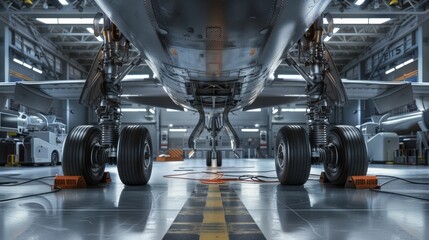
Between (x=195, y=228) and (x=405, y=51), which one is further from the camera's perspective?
(x=405, y=51)

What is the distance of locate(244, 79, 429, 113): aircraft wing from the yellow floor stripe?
4180 mm

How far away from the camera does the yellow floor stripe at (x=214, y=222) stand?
243 centimetres

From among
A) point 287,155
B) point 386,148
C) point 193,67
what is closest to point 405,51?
point 386,148

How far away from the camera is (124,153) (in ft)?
18.9

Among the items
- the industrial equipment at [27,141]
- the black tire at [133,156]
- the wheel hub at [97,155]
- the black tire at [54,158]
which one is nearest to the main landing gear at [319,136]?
the black tire at [133,156]

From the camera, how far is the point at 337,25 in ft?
76.8

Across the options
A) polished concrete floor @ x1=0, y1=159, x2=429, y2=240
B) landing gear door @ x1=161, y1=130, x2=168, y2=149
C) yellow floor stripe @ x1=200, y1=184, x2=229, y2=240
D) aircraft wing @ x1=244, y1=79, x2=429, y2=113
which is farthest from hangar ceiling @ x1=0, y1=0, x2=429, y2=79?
yellow floor stripe @ x1=200, y1=184, x2=229, y2=240

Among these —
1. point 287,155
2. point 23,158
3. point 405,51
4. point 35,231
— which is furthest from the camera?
point 405,51

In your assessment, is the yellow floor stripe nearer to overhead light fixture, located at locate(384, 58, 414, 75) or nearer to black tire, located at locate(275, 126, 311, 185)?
black tire, located at locate(275, 126, 311, 185)

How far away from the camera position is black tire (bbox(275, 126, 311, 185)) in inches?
223

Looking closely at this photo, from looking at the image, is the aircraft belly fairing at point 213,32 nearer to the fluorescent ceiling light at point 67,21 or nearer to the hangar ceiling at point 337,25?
the hangar ceiling at point 337,25

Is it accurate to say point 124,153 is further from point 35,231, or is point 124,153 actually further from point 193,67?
point 35,231

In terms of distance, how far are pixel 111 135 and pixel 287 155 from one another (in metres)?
2.66

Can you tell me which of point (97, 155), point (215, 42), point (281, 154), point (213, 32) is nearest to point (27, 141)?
point (97, 155)
